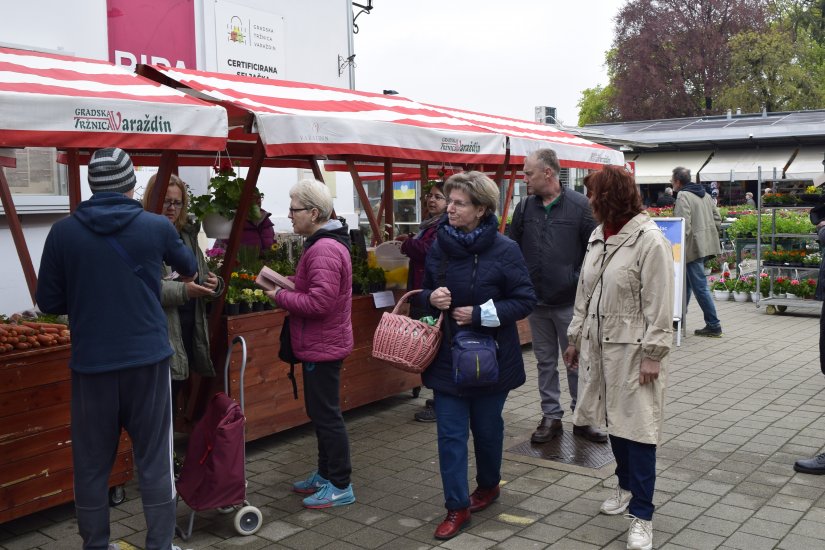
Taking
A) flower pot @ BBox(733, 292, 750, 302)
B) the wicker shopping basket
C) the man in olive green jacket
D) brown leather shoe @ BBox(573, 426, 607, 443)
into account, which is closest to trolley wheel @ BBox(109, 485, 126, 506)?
the wicker shopping basket

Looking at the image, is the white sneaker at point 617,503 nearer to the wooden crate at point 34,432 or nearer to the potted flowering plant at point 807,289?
the wooden crate at point 34,432

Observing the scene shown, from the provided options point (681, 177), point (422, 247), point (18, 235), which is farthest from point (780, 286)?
point (18, 235)

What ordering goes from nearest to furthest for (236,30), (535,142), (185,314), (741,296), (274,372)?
(185,314) → (274,372) → (535,142) → (236,30) → (741,296)

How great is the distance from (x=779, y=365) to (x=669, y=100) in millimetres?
33885

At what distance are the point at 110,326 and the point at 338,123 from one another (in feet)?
7.83

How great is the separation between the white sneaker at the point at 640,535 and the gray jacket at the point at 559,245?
1.97 meters

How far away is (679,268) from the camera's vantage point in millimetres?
9766

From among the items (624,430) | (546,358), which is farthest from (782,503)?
Result: (546,358)

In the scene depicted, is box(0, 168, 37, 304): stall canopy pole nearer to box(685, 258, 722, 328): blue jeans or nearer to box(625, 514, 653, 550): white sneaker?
box(625, 514, 653, 550): white sneaker

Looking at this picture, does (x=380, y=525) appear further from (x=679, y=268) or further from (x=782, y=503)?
(x=679, y=268)

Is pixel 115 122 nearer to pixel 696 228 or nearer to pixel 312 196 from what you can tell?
pixel 312 196

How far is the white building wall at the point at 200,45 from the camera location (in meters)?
7.97

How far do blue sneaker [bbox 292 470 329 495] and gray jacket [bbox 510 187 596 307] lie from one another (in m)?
2.00

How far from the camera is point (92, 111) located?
4.02 m
